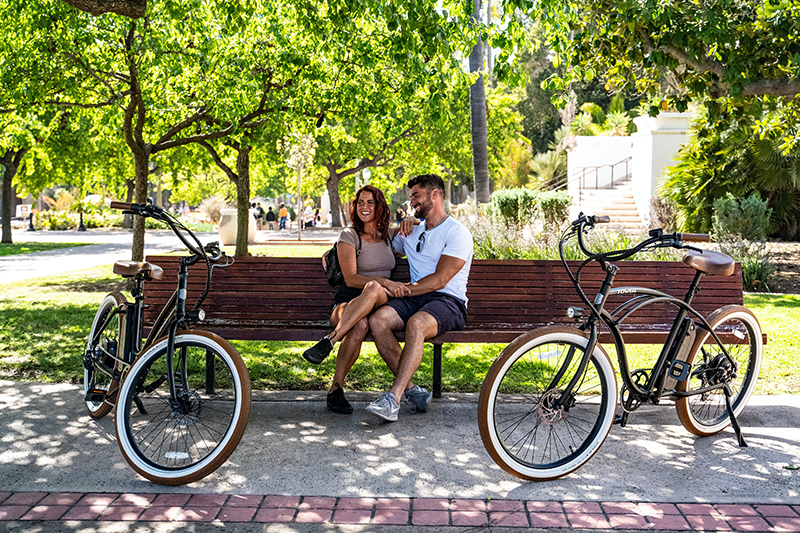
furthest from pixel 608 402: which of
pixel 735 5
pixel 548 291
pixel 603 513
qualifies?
pixel 735 5

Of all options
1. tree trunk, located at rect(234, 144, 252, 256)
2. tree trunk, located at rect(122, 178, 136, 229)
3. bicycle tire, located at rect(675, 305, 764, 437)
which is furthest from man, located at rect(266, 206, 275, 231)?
bicycle tire, located at rect(675, 305, 764, 437)

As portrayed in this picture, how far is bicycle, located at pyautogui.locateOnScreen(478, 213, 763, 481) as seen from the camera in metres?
4.04

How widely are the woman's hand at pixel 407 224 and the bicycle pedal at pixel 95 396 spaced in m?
2.24

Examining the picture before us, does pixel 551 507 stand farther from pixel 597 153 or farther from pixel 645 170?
pixel 597 153

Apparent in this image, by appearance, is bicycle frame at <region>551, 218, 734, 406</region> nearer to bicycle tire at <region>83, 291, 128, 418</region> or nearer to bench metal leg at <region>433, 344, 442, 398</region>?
bench metal leg at <region>433, 344, 442, 398</region>

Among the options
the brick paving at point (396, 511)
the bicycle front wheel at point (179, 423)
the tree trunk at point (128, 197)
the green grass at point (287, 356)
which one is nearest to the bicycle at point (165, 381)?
the bicycle front wheel at point (179, 423)

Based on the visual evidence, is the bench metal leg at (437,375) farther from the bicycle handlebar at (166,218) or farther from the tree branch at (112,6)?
the tree branch at (112,6)

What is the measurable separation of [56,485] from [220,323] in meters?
1.91

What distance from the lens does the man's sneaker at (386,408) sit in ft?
15.3

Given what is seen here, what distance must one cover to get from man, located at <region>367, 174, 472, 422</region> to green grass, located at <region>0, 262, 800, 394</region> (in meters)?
1.00

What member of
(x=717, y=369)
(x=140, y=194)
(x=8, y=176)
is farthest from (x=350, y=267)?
(x=8, y=176)

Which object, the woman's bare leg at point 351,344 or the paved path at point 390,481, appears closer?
the paved path at point 390,481

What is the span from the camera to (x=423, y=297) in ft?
17.2

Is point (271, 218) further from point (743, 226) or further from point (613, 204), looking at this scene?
point (743, 226)
